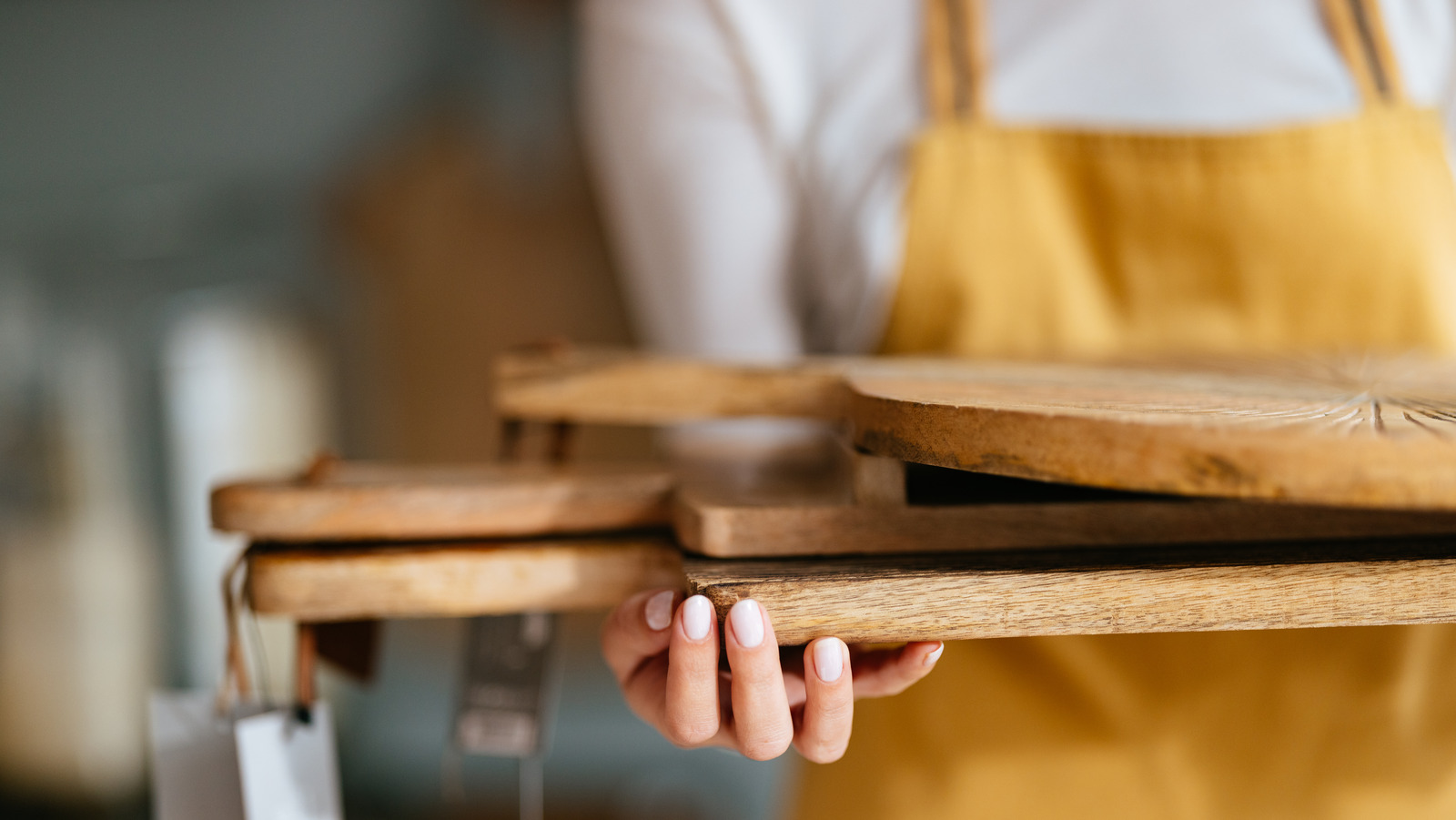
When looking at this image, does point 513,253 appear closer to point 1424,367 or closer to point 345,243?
point 345,243

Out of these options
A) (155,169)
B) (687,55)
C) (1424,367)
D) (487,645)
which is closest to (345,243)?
(155,169)

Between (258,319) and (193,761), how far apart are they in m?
0.83

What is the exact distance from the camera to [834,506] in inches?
14.0

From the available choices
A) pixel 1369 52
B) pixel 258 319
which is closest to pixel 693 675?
pixel 1369 52

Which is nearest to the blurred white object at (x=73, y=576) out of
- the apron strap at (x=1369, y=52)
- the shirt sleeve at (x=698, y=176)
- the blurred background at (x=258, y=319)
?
the blurred background at (x=258, y=319)

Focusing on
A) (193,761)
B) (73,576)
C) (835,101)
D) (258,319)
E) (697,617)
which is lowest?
(73,576)

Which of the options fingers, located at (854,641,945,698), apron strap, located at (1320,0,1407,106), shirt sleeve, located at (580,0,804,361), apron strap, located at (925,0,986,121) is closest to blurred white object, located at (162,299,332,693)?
shirt sleeve, located at (580,0,804,361)

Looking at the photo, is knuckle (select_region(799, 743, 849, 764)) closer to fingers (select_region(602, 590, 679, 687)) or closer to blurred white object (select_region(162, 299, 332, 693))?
fingers (select_region(602, 590, 679, 687))

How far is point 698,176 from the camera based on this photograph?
66cm

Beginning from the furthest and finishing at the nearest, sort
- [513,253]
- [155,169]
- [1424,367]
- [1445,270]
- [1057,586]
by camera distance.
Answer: [155,169], [513,253], [1445,270], [1424,367], [1057,586]

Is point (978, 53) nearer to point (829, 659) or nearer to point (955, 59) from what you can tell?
point (955, 59)

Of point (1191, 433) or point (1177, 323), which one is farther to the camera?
point (1177, 323)

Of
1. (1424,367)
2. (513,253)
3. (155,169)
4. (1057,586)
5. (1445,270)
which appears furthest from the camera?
(155,169)

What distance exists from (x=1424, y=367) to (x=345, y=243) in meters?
1.02
